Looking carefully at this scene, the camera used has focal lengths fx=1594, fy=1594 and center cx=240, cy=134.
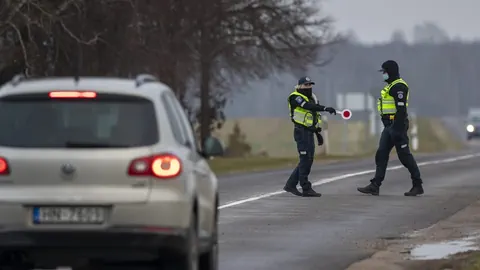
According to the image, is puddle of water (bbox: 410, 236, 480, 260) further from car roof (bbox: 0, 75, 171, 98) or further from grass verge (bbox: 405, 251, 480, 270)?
car roof (bbox: 0, 75, 171, 98)

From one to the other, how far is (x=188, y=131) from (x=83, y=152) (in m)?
1.34

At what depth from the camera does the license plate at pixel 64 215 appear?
10422 mm

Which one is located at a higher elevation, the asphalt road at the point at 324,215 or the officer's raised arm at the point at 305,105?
the officer's raised arm at the point at 305,105

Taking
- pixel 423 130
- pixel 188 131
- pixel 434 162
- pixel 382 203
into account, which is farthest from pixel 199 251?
pixel 423 130

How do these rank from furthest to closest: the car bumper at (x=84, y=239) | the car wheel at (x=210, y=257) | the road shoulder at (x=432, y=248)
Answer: the road shoulder at (x=432, y=248) < the car wheel at (x=210, y=257) < the car bumper at (x=84, y=239)

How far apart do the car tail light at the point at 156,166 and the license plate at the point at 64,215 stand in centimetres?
38

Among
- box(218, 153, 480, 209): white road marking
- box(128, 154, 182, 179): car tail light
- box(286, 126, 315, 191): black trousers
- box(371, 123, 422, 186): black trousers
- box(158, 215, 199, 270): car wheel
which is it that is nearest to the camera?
box(128, 154, 182, 179): car tail light

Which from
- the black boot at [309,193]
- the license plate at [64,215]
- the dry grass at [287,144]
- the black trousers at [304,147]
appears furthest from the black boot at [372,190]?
the license plate at [64,215]

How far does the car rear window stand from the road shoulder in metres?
2.96

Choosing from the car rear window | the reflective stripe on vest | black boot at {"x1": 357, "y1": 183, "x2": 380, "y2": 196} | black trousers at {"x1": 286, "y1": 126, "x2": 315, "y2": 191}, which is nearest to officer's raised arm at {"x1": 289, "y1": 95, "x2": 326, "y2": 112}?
black trousers at {"x1": 286, "y1": 126, "x2": 315, "y2": 191}

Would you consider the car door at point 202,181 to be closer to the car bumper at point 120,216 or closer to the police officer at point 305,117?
the car bumper at point 120,216

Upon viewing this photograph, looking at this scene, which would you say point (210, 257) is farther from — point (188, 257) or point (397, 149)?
point (397, 149)

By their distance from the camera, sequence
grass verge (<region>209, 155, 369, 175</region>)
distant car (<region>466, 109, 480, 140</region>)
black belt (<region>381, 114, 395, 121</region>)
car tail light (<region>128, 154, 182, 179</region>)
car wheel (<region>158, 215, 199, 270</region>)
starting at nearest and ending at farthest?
1. car tail light (<region>128, 154, 182, 179</region>)
2. car wheel (<region>158, 215, 199, 270</region>)
3. black belt (<region>381, 114, 395, 121</region>)
4. grass verge (<region>209, 155, 369, 175</region>)
5. distant car (<region>466, 109, 480, 140</region>)

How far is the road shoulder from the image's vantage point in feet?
42.6
